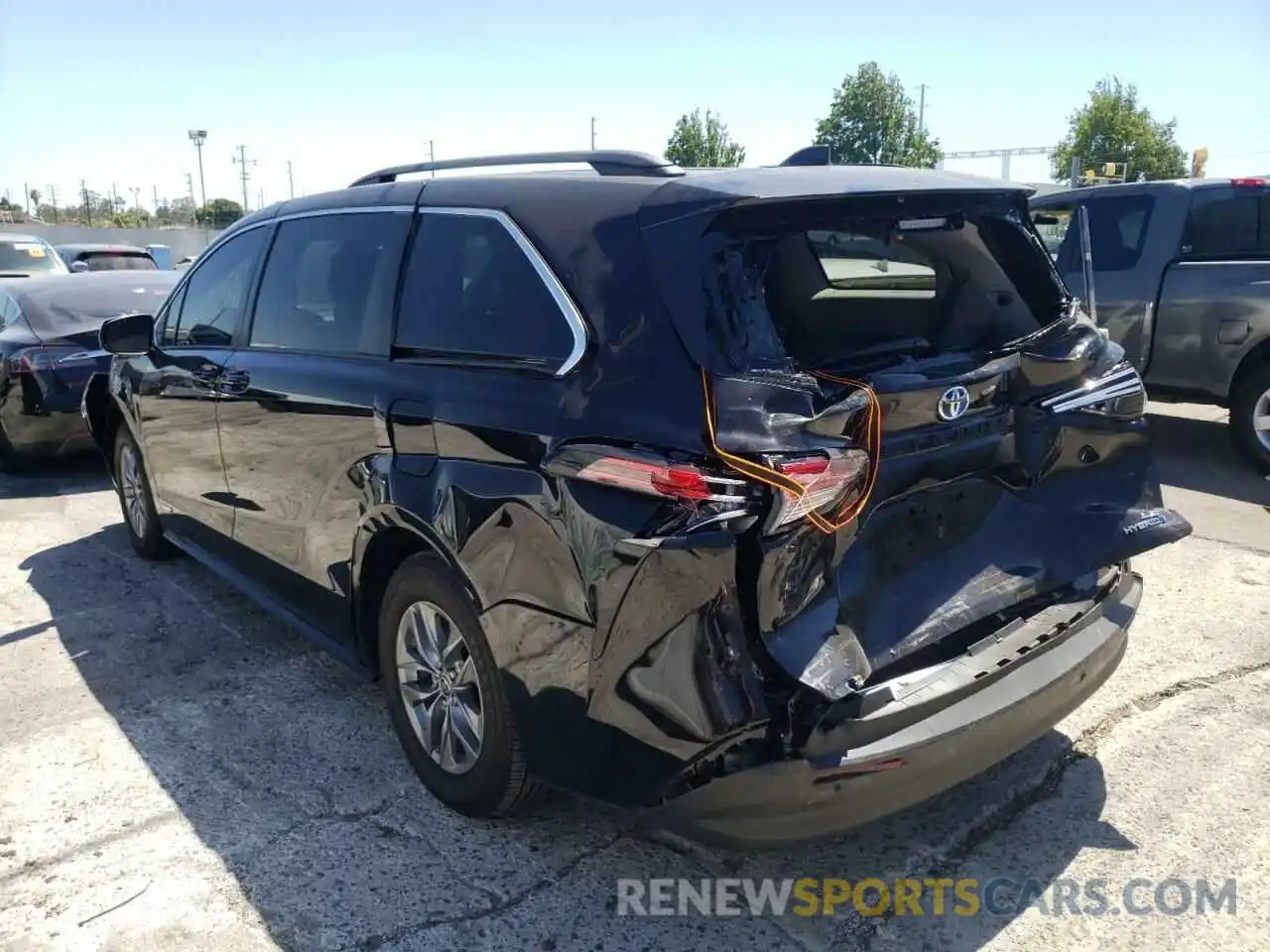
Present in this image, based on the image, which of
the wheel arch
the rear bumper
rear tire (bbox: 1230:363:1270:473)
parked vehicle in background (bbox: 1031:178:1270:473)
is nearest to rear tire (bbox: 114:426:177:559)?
the wheel arch

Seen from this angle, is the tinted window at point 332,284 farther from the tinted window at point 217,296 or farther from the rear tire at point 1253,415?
the rear tire at point 1253,415

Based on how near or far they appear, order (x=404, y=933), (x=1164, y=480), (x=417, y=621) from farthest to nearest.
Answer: (x=1164, y=480) < (x=417, y=621) < (x=404, y=933)

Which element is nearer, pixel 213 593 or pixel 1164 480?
pixel 213 593

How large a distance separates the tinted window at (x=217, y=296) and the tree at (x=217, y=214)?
2120 inches

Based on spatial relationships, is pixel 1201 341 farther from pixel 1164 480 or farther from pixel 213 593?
pixel 213 593

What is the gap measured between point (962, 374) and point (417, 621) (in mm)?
1749

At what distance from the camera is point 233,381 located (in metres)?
4.12

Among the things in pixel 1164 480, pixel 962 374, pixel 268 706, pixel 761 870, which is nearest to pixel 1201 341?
pixel 1164 480

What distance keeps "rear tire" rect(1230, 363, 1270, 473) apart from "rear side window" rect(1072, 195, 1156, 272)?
1.20 metres

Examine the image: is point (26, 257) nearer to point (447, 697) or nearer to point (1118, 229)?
point (1118, 229)

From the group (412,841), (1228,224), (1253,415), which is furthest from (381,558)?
(1228,224)

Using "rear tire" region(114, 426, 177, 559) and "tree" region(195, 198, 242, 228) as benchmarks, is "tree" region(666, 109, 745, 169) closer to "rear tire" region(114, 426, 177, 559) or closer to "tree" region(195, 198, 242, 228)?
A: "tree" region(195, 198, 242, 228)

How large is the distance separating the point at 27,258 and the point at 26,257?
0.02m

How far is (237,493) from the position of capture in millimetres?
4223
